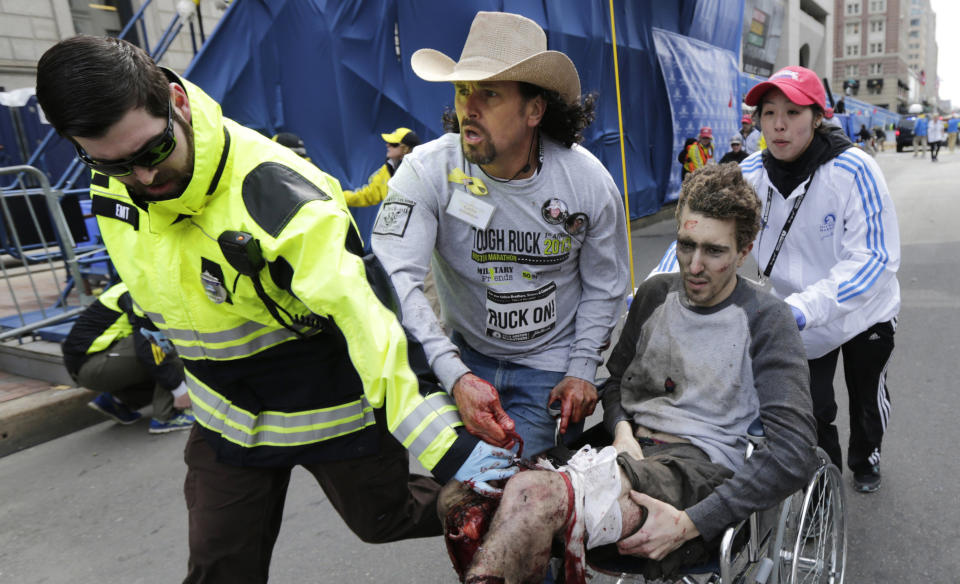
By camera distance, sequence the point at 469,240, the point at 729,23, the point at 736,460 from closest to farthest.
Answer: the point at 736,460
the point at 469,240
the point at 729,23

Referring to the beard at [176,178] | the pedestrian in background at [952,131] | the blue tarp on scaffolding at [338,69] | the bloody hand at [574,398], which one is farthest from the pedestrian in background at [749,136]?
the pedestrian in background at [952,131]

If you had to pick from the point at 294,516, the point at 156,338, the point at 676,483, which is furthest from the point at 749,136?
the point at 676,483

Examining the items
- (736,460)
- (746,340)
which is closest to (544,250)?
(746,340)

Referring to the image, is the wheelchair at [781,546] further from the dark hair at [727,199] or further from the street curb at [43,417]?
the street curb at [43,417]

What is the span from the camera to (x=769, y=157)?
→ 110 inches

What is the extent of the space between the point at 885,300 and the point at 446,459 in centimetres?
218

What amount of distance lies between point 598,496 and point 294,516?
2.20m

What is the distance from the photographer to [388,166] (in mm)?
6516

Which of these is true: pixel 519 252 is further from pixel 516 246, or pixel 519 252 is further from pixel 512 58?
pixel 512 58

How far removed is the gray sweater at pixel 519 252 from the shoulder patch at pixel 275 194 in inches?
17.0

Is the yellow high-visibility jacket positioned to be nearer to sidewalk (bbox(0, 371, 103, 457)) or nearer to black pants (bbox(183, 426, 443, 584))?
black pants (bbox(183, 426, 443, 584))

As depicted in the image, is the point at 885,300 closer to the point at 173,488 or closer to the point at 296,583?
the point at 296,583

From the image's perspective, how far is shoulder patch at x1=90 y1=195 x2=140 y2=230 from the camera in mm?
1737

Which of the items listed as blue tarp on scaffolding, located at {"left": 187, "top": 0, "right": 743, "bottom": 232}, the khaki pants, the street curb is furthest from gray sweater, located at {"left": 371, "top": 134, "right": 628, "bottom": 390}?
blue tarp on scaffolding, located at {"left": 187, "top": 0, "right": 743, "bottom": 232}
